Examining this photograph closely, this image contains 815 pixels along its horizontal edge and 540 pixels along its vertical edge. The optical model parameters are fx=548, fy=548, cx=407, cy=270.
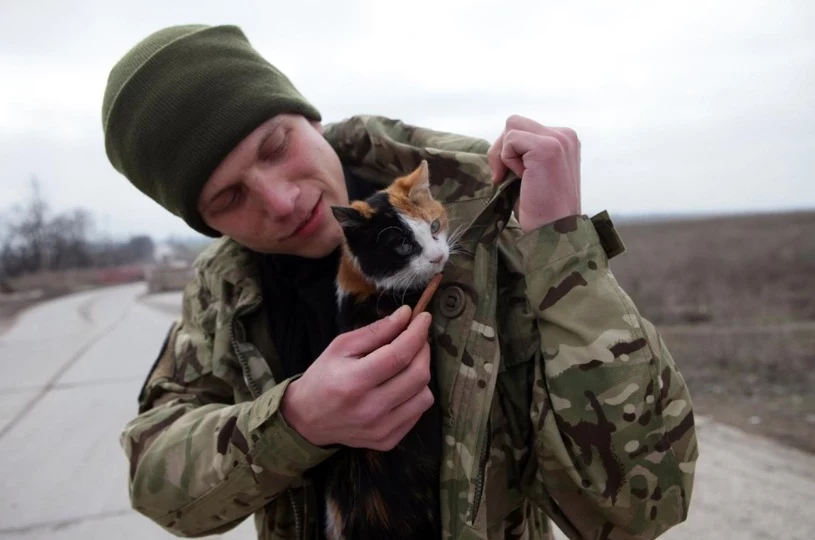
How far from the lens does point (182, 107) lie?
144 centimetres

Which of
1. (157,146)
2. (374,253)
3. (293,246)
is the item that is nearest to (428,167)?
(374,253)

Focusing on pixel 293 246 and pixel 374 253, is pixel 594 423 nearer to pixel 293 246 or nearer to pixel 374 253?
pixel 374 253

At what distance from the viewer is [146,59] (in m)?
1.45

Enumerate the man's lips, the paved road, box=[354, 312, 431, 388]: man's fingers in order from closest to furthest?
box=[354, 312, 431, 388]: man's fingers, the man's lips, the paved road

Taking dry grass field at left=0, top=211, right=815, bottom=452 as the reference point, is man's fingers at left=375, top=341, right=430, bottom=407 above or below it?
above

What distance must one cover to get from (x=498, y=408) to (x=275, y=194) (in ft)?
2.51

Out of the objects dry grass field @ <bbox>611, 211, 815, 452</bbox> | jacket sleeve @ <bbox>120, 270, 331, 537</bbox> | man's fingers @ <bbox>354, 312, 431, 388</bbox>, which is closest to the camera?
man's fingers @ <bbox>354, 312, 431, 388</bbox>

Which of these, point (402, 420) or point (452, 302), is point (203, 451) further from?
point (452, 302)

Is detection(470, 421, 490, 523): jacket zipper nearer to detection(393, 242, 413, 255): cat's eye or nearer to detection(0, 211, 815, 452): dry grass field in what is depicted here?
detection(393, 242, 413, 255): cat's eye

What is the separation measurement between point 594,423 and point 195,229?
1317 millimetres

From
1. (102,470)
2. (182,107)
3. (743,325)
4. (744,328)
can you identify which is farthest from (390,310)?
(743,325)

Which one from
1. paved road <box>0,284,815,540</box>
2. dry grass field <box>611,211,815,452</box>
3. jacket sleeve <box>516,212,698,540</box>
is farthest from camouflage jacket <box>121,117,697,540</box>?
dry grass field <box>611,211,815,452</box>

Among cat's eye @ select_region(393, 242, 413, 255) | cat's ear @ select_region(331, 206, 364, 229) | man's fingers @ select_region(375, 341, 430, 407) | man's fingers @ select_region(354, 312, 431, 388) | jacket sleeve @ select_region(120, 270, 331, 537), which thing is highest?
cat's ear @ select_region(331, 206, 364, 229)

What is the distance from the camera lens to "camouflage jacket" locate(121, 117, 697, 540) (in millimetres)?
1077
